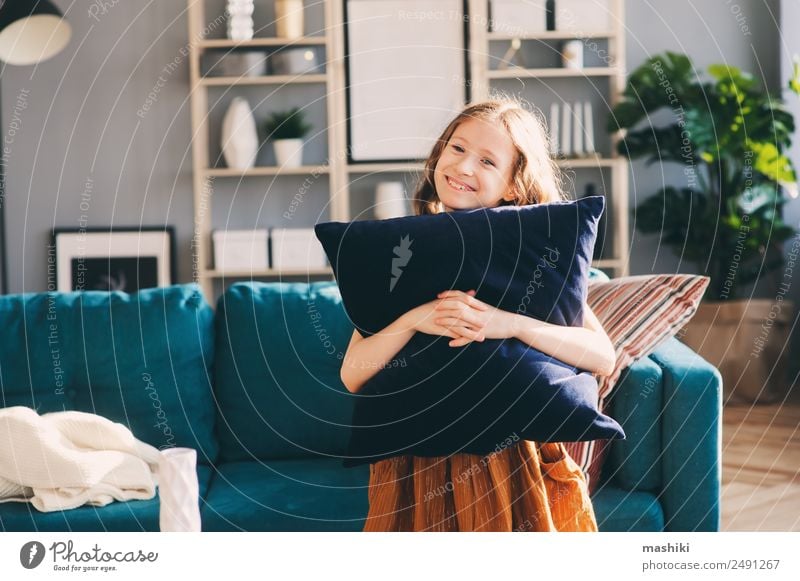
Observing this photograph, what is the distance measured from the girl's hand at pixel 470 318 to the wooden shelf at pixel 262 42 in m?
2.66

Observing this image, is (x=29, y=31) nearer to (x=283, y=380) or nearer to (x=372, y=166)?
(x=372, y=166)

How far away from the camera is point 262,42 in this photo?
12.0 ft

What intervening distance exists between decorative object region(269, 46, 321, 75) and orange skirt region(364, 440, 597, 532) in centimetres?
272

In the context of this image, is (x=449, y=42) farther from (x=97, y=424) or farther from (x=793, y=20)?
(x=97, y=424)

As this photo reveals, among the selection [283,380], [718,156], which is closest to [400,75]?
[718,156]

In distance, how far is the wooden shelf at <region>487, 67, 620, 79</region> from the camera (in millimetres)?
3602

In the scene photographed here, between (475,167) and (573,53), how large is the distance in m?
2.61

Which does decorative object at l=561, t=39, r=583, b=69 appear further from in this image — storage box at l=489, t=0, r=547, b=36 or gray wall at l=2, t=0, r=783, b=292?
gray wall at l=2, t=0, r=783, b=292

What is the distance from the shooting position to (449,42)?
149 inches

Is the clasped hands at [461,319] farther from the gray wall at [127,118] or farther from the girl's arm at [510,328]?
the gray wall at [127,118]

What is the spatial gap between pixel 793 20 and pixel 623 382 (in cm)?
266

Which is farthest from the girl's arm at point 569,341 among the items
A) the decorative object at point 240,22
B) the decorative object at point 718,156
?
the decorative object at point 240,22

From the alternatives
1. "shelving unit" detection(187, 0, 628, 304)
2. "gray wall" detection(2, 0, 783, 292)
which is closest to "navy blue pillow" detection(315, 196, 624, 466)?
"shelving unit" detection(187, 0, 628, 304)
